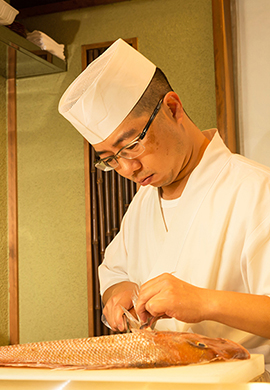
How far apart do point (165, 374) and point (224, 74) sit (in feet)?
6.84

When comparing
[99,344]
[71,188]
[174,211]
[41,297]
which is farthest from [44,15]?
[99,344]

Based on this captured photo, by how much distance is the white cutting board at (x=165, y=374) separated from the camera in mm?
652

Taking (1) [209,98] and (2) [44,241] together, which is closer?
(1) [209,98]

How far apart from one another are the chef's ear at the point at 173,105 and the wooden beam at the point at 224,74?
Result: 104 centimetres

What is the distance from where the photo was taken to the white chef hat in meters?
1.39

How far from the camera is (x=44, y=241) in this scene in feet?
9.89

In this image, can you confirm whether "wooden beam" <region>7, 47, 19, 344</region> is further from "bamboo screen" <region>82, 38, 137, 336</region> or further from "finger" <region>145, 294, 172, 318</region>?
"finger" <region>145, 294, 172, 318</region>

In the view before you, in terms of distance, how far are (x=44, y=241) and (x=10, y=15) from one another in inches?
57.4

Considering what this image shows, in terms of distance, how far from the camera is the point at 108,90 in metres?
1.42

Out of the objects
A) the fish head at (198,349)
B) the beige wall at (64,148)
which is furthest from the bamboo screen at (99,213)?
the fish head at (198,349)

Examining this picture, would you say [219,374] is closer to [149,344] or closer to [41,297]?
[149,344]

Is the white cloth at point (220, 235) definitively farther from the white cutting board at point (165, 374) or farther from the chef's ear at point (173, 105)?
the white cutting board at point (165, 374)

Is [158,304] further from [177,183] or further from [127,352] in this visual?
[177,183]

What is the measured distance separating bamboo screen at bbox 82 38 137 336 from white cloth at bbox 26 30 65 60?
11.6 inches
